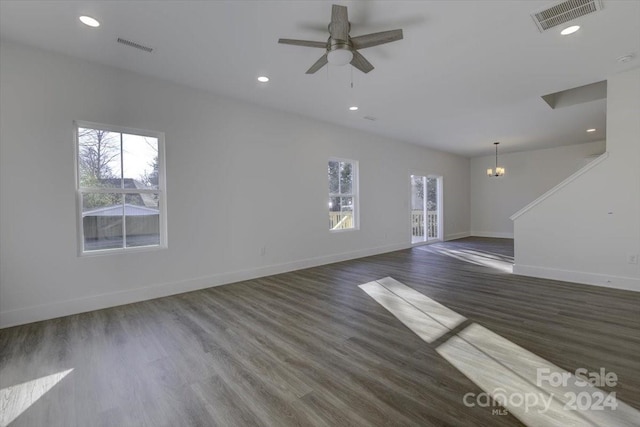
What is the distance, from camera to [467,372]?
193 cm

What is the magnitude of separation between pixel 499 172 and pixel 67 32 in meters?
9.63

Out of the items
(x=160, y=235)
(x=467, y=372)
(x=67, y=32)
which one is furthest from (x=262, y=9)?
(x=467, y=372)

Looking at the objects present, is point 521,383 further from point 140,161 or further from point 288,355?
point 140,161

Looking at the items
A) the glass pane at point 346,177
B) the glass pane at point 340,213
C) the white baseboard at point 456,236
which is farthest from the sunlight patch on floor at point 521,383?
the white baseboard at point 456,236

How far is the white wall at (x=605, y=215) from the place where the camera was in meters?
3.63

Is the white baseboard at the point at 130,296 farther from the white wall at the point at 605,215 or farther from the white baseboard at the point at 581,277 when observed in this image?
the white wall at the point at 605,215

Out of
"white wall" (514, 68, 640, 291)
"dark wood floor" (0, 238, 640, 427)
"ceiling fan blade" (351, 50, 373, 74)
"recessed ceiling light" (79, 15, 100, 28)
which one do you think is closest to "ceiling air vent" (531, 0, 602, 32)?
"ceiling fan blade" (351, 50, 373, 74)

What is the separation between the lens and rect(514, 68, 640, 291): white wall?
3635mm

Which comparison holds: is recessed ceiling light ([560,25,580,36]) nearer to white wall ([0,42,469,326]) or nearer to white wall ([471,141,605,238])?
white wall ([0,42,469,326])

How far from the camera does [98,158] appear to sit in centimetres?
338

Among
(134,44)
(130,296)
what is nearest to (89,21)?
(134,44)

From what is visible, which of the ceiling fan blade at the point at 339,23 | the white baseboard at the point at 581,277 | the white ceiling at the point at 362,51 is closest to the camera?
the ceiling fan blade at the point at 339,23

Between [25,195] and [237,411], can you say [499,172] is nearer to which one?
[237,411]

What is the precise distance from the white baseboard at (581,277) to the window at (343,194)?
126 inches
